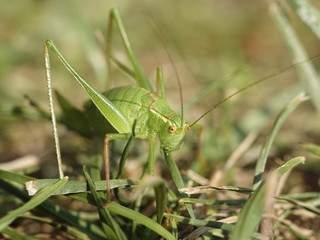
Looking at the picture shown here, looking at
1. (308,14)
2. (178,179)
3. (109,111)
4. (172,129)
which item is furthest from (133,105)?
(308,14)

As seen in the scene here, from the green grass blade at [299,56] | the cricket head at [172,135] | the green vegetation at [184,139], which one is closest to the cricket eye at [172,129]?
the cricket head at [172,135]

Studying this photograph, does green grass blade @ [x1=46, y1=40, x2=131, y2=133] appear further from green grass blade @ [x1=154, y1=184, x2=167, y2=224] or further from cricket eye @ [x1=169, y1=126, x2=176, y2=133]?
green grass blade @ [x1=154, y1=184, x2=167, y2=224]

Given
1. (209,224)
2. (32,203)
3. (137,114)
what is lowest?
(209,224)

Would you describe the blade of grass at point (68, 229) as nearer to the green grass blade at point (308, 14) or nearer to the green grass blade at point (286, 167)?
the green grass blade at point (286, 167)

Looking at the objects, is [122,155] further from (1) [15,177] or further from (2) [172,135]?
(1) [15,177]

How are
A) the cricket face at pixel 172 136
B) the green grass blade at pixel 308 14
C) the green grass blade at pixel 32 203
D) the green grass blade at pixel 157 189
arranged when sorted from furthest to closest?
the green grass blade at pixel 308 14, the cricket face at pixel 172 136, the green grass blade at pixel 32 203, the green grass blade at pixel 157 189

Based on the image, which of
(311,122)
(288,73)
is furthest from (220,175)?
(288,73)

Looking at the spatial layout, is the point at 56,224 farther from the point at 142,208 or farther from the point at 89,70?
the point at 89,70
